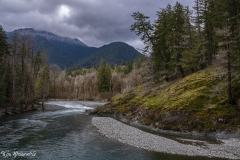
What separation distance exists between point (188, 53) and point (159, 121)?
46.5 ft

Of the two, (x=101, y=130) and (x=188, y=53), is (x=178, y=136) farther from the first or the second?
(x=188, y=53)

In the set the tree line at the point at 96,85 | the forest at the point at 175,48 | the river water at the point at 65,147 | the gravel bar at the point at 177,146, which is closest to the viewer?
the river water at the point at 65,147

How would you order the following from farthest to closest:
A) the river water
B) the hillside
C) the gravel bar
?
1. the hillside
2. the gravel bar
3. the river water

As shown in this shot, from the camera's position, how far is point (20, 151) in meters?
17.8

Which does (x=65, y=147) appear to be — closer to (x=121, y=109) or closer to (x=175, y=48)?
(x=121, y=109)

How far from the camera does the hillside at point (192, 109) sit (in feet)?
82.4

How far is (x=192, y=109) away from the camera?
91.7ft

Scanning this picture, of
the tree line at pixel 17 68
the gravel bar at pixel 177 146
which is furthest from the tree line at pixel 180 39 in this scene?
the tree line at pixel 17 68

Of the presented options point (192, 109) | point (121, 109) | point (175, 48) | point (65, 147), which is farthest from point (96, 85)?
point (65, 147)

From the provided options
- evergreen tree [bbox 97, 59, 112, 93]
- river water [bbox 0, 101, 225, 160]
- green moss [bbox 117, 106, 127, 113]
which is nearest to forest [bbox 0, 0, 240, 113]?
green moss [bbox 117, 106, 127, 113]

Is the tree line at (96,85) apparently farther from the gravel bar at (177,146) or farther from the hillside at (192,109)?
the gravel bar at (177,146)

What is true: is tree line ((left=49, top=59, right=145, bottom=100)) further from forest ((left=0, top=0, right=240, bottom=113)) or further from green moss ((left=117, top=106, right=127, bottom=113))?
green moss ((left=117, top=106, right=127, bottom=113))

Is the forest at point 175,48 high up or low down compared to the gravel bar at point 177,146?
up

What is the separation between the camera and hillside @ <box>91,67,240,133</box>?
25.1m
